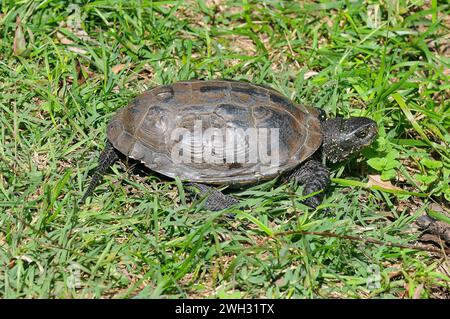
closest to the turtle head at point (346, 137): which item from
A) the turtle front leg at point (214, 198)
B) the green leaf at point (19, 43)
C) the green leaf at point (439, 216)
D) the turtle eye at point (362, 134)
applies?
the turtle eye at point (362, 134)

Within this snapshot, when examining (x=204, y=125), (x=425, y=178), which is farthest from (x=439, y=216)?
(x=204, y=125)

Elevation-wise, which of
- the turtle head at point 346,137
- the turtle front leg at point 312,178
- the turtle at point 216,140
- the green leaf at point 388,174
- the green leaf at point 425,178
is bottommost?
the green leaf at point 425,178

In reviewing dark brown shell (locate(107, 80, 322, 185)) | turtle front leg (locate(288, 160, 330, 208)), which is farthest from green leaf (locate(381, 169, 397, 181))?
dark brown shell (locate(107, 80, 322, 185))

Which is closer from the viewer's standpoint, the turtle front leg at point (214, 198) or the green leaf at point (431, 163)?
the turtle front leg at point (214, 198)

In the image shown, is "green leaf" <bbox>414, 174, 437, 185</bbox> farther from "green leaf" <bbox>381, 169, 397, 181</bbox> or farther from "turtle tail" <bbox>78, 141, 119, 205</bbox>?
"turtle tail" <bbox>78, 141, 119, 205</bbox>

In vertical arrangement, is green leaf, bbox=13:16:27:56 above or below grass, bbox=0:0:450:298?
above

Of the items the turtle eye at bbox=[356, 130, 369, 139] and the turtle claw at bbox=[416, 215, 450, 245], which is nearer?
the turtle claw at bbox=[416, 215, 450, 245]

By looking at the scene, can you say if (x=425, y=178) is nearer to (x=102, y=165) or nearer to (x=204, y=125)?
(x=204, y=125)

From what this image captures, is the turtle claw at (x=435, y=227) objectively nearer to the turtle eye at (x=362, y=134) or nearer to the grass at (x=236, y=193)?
the grass at (x=236, y=193)

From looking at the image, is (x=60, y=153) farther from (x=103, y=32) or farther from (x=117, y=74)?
(x=103, y=32)
